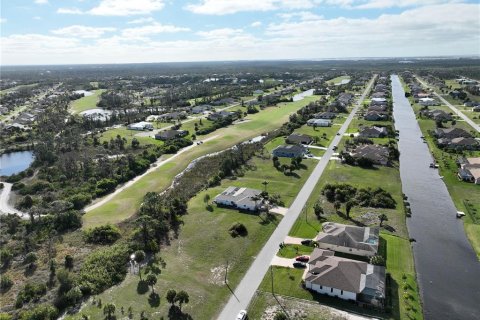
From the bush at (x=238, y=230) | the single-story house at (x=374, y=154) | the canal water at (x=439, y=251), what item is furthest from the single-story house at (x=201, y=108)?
the bush at (x=238, y=230)

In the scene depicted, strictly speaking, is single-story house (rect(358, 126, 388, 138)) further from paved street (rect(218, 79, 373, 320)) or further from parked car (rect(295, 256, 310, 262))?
parked car (rect(295, 256, 310, 262))

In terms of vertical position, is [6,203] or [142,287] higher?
[142,287]

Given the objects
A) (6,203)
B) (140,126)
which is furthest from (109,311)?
(140,126)

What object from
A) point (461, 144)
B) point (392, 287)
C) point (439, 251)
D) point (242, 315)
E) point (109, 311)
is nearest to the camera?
point (242, 315)

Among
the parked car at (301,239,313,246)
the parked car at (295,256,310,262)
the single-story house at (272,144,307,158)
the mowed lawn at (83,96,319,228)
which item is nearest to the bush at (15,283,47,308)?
the mowed lawn at (83,96,319,228)

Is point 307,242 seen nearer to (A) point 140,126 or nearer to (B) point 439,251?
(B) point 439,251
